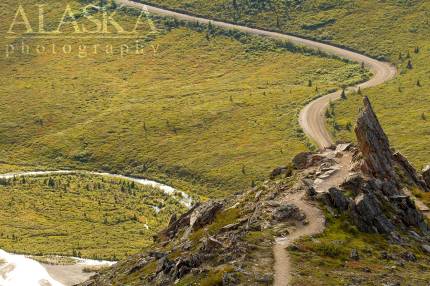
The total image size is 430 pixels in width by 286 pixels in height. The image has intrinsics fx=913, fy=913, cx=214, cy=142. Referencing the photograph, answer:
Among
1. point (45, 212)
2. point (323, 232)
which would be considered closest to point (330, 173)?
point (323, 232)

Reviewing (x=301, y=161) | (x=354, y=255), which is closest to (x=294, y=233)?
(x=354, y=255)

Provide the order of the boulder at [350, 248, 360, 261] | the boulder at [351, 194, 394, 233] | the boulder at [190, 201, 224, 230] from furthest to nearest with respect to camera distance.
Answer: the boulder at [190, 201, 224, 230]
the boulder at [351, 194, 394, 233]
the boulder at [350, 248, 360, 261]

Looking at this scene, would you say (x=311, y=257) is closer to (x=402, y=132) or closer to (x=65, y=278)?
(x=65, y=278)

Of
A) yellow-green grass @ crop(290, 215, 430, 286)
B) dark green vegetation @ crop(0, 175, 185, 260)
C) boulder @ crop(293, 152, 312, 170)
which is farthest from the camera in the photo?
dark green vegetation @ crop(0, 175, 185, 260)

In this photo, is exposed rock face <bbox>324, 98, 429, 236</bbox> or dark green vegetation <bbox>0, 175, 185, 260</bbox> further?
dark green vegetation <bbox>0, 175, 185, 260</bbox>

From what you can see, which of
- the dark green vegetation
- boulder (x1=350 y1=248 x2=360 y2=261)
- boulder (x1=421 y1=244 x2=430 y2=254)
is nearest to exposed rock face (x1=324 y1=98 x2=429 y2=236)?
boulder (x1=421 y1=244 x2=430 y2=254)

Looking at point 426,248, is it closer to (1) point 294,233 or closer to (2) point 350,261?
(2) point 350,261

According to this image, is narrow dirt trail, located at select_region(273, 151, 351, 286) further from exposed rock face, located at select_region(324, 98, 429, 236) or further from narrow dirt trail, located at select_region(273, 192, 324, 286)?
exposed rock face, located at select_region(324, 98, 429, 236)
